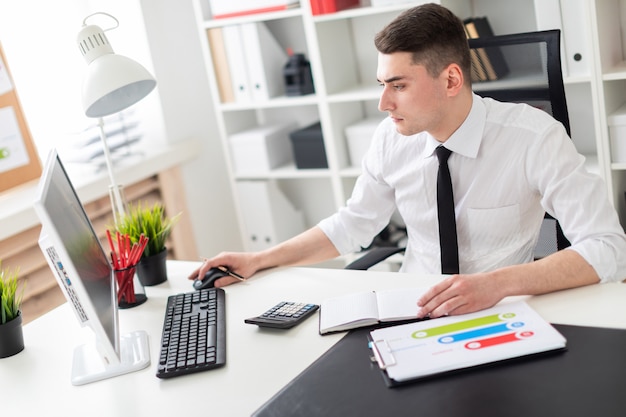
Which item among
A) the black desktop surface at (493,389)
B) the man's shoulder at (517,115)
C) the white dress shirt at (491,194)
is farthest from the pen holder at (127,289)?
the man's shoulder at (517,115)

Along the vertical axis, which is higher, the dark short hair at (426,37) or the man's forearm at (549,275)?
the dark short hair at (426,37)

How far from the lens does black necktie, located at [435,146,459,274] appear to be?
1.86 m

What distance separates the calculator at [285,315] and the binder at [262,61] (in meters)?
1.73

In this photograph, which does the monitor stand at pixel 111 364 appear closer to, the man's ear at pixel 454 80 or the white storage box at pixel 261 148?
the man's ear at pixel 454 80

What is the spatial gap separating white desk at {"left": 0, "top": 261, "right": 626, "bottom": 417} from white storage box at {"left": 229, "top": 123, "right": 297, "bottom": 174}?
1572 millimetres

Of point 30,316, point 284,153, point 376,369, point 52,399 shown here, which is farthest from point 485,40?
point 30,316

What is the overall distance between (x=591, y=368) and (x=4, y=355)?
127 centimetres

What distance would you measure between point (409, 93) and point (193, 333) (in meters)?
0.74

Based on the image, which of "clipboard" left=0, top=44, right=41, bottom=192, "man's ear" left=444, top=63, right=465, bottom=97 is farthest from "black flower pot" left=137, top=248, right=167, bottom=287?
"clipboard" left=0, top=44, right=41, bottom=192

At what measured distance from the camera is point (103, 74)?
1937 mm

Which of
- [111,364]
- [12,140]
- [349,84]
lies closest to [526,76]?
[111,364]

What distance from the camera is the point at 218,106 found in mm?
3393

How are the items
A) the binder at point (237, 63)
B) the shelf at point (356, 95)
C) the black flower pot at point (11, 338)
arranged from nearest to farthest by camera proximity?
the black flower pot at point (11, 338)
the shelf at point (356, 95)
the binder at point (237, 63)

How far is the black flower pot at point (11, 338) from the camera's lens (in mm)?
1752
